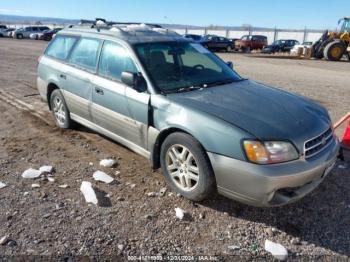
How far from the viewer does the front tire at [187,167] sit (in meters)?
3.36

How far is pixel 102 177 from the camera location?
4.21m

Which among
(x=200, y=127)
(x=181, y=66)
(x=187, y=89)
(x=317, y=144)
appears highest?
(x=181, y=66)

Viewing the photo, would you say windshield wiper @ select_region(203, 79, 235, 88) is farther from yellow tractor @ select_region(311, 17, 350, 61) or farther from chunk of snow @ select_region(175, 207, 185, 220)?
yellow tractor @ select_region(311, 17, 350, 61)

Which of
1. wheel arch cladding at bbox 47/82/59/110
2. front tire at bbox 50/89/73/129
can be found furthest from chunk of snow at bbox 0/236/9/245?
wheel arch cladding at bbox 47/82/59/110

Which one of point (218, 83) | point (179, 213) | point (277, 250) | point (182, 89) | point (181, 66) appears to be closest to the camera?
point (277, 250)

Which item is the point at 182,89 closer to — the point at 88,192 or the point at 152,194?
the point at 152,194

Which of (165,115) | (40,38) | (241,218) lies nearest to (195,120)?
(165,115)

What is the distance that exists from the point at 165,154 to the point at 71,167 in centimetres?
143

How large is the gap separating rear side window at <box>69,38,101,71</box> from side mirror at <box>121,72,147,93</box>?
1033mm

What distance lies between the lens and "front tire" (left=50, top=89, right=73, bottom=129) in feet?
18.4

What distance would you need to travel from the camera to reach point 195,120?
11.1ft

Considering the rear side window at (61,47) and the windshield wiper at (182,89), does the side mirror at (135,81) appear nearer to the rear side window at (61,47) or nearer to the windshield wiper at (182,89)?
the windshield wiper at (182,89)

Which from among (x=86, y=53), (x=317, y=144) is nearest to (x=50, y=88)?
(x=86, y=53)

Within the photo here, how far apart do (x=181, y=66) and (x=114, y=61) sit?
853 millimetres
